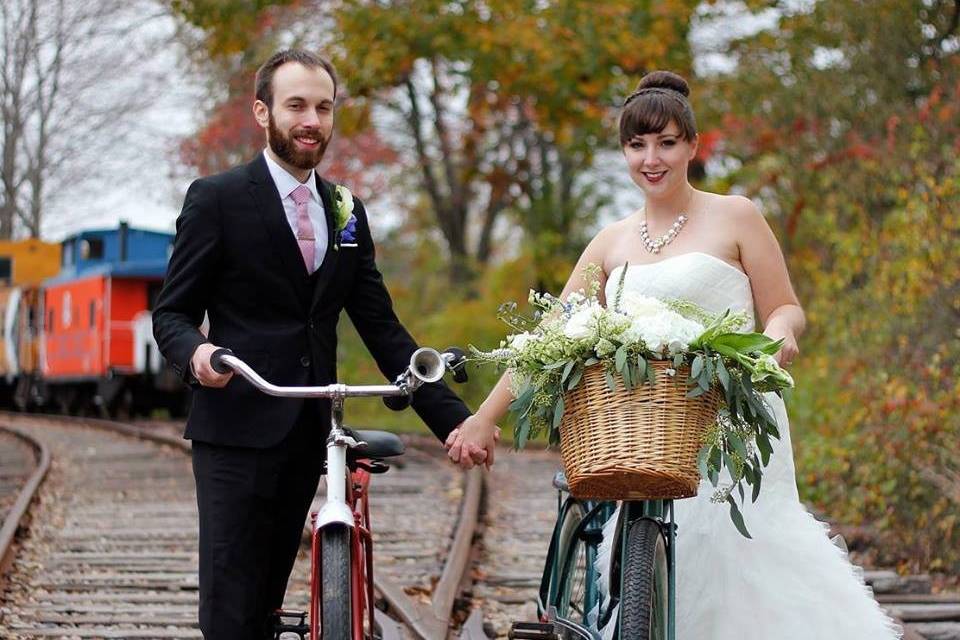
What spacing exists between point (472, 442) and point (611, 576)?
0.52 metres

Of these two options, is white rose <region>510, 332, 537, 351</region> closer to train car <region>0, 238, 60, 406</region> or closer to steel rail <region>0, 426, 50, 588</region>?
steel rail <region>0, 426, 50, 588</region>

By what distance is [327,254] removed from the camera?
412cm

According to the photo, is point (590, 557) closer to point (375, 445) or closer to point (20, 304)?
point (375, 445)

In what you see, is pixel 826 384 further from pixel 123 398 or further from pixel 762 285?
pixel 123 398

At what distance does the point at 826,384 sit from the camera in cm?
1225

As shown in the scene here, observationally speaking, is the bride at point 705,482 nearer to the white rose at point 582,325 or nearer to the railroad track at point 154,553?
the white rose at point 582,325

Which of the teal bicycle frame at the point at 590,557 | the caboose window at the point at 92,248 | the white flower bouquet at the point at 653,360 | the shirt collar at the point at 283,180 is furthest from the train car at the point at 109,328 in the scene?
the white flower bouquet at the point at 653,360

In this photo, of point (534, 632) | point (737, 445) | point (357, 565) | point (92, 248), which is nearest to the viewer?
point (737, 445)

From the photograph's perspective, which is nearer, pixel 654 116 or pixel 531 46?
pixel 654 116

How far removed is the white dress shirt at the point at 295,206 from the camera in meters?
4.12

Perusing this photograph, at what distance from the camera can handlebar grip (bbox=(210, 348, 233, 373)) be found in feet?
12.0

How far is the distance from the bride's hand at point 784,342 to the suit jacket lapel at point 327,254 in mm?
1153

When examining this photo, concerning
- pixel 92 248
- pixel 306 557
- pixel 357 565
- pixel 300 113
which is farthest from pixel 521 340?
pixel 92 248

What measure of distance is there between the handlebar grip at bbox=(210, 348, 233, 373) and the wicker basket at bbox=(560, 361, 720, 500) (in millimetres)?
850
